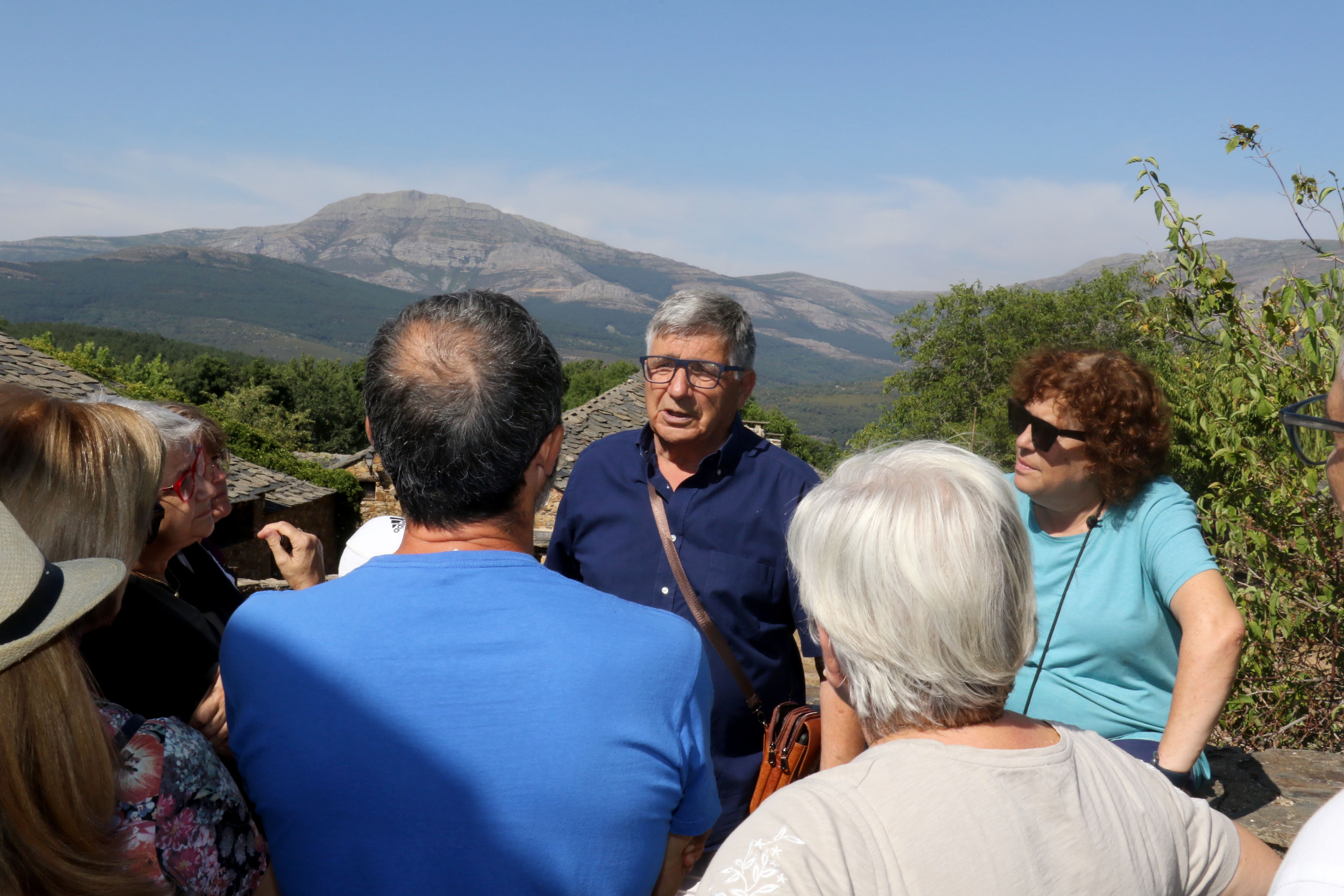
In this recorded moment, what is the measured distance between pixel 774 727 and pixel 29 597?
1.73 m

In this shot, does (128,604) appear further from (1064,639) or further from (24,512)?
(1064,639)

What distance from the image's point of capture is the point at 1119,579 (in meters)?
2.19

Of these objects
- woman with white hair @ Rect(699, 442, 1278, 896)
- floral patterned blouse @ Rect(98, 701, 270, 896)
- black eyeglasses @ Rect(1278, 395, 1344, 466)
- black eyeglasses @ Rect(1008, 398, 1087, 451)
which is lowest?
floral patterned blouse @ Rect(98, 701, 270, 896)

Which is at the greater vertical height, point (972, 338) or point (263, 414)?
point (972, 338)

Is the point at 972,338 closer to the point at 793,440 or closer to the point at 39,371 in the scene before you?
the point at 793,440

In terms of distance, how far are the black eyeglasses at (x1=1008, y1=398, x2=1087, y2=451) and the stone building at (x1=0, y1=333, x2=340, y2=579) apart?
641 inches

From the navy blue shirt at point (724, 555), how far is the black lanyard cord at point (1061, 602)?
0.58 meters

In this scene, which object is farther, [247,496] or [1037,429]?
[247,496]

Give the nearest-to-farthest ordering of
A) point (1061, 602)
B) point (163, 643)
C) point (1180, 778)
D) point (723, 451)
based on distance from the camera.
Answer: point (1180, 778), point (163, 643), point (1061, 602), point (723, 451)

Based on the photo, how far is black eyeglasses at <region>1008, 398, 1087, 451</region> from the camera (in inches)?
91.7

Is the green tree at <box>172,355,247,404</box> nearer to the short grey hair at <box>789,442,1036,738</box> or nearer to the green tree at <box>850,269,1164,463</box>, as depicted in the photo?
the green tree at <box>850,269,1164,463</box>

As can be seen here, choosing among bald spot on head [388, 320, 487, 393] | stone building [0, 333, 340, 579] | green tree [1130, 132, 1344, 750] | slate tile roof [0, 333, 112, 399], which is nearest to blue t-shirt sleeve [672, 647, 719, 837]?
bald spot on head [388, 320, 487, 393]

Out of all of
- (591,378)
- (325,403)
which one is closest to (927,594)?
(325,403)

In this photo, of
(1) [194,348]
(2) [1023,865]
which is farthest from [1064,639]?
(1) [194,348]
